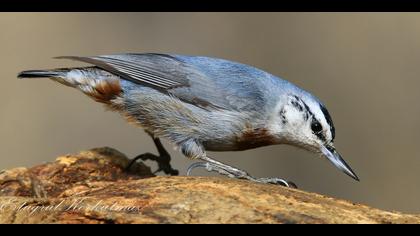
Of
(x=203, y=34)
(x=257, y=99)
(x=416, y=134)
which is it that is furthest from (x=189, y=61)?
(x=416, y=134)

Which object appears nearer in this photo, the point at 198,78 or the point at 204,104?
the point at 204,104

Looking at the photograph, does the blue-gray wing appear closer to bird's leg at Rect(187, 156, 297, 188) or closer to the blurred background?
bird's leg at Rect(187, 156, 297, 188)

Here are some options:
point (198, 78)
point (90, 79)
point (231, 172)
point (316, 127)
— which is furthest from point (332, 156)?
point (90, 79)

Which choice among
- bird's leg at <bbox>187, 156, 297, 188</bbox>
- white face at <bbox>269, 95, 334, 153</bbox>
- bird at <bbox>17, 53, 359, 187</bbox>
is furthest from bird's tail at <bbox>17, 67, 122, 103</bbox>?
white face at <bbox>269, 95, 334, 153</bbox>

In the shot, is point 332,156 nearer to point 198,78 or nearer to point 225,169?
point 225,169

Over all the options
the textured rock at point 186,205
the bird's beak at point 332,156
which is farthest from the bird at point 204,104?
the textured rock at point 186,205

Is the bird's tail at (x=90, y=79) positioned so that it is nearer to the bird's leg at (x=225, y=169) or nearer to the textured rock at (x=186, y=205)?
the bird's leg at (x=225, y=169)
